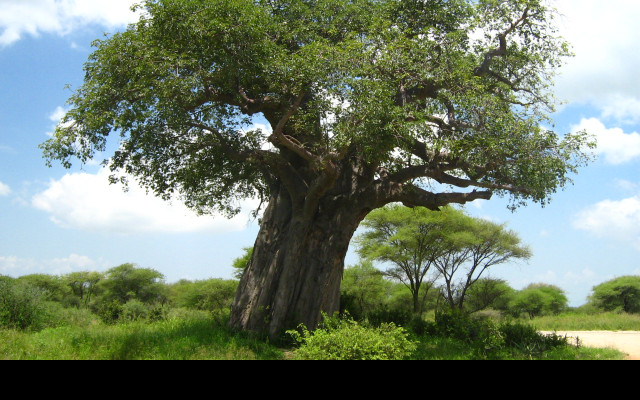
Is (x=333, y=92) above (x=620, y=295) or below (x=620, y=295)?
above

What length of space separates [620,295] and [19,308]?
25.7 metres

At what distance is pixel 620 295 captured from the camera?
80.4 feet

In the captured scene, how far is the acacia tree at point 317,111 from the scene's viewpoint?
8797 mm

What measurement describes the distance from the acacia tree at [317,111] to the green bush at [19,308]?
3.34 meters

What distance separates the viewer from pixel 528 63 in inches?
459

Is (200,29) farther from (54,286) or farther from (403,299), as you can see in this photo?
(403,299)

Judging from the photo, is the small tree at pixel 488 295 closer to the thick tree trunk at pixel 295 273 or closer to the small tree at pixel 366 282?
the small tree at pixel 366 282

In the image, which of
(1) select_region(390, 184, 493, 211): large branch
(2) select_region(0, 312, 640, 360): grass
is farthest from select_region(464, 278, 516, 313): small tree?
(1) select_region(390, 184, 493, 211): large branch

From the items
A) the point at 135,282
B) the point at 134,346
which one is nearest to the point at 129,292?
the point at 135,282

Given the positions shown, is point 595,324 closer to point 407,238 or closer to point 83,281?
point 407,238

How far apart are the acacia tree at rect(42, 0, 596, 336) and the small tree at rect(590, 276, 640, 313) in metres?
17.4

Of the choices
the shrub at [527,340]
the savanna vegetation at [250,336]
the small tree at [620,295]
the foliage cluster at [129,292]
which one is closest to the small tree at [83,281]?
the foliage cluster at [129,292]

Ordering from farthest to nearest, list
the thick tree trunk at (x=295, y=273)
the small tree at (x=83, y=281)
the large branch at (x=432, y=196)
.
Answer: the small tree at (x=83, y=281)
the large branch at (x=432, y=196)
the thick tree trunk at (x=295, y=273)
